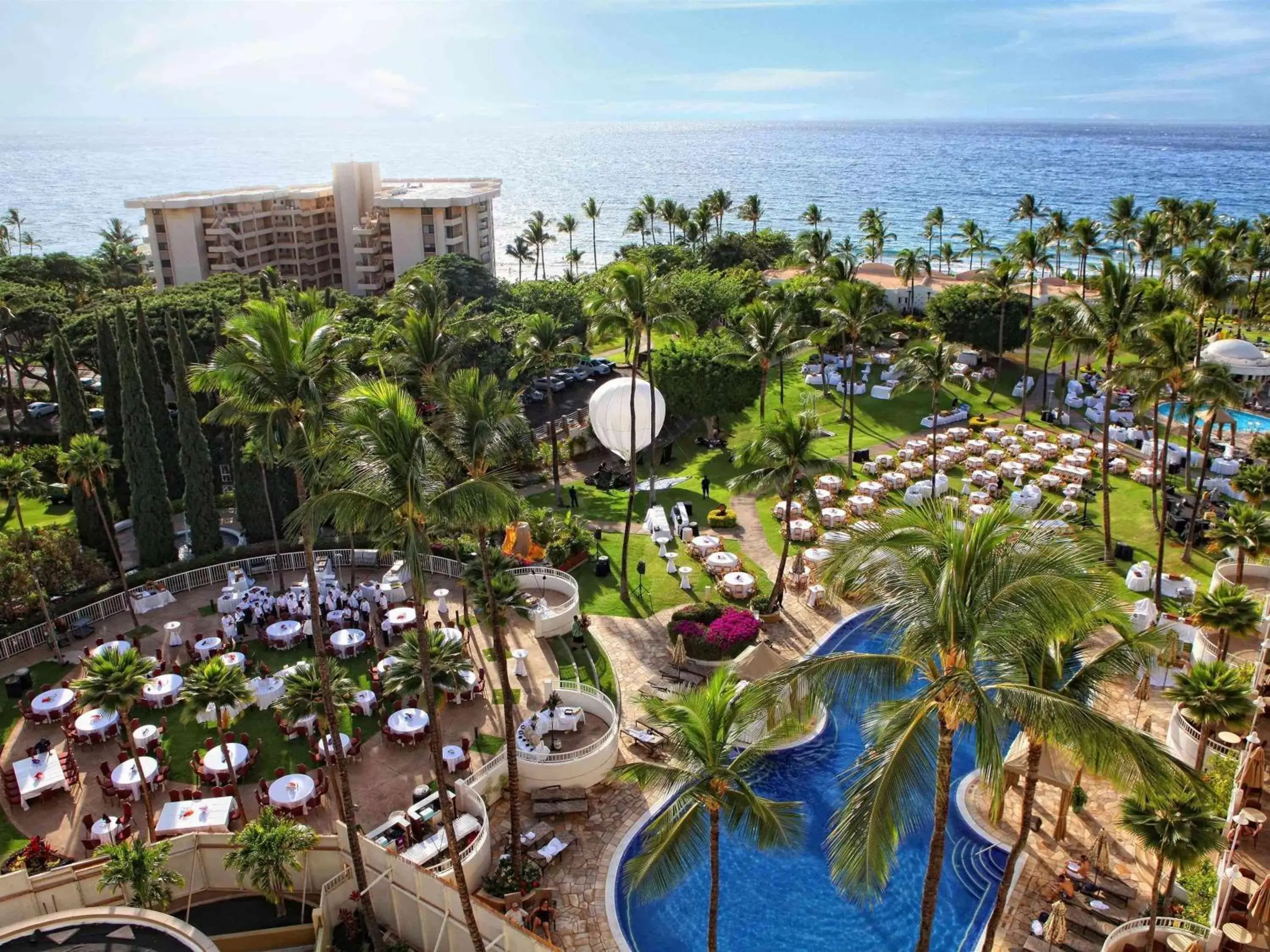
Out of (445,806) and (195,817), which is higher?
(445,806)

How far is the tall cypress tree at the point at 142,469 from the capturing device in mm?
34781

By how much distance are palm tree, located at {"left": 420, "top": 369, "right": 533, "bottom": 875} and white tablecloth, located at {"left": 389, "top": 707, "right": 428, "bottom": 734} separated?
19.5 feet

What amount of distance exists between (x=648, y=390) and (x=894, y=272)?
52.0 metres

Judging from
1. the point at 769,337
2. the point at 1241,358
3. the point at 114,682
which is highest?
the point at 769,337

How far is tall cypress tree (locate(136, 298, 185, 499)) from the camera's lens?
3938 centimetres

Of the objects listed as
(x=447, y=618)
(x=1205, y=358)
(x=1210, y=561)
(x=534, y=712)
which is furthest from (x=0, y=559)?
(x=1205, y=358)

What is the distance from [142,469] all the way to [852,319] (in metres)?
34.6

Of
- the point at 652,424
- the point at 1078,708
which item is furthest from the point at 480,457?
the point at 652,424

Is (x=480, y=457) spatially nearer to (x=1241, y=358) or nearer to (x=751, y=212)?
(x=1241, y=358)

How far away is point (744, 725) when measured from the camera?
14852 millimetres

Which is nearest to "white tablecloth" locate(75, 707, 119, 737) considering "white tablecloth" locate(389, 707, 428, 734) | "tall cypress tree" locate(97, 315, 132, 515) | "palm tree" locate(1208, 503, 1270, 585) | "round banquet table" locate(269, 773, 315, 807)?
"round banquet table" locate(269, 773, 315, 807)

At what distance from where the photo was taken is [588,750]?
23531 mm

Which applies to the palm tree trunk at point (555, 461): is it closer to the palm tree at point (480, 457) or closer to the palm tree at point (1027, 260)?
the palm tree at point (480, 457)

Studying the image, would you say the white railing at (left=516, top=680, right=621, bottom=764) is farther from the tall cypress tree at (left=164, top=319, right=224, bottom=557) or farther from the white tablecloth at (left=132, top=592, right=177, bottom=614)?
the tall cypress tree at (left=164, top=319, right=224, bottom=557)
